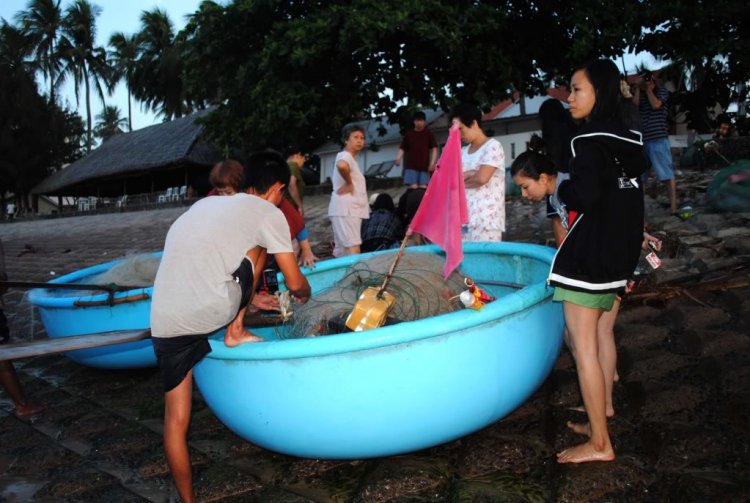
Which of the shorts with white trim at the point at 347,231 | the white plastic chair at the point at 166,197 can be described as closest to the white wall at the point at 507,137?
the white plastic chair at the point at 166,197

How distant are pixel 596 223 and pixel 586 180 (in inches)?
7.0

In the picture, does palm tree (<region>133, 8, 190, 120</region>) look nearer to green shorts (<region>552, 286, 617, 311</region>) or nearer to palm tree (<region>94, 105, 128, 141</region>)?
palm tree (<region>94, 105, 128, 141</region>)

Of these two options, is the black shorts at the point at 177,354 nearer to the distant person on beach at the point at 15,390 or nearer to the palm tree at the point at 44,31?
the distant person on beach at the point at 15,390

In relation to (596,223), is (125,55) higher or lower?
higher

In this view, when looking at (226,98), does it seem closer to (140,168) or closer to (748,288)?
(748,288)

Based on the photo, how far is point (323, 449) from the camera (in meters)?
2.44

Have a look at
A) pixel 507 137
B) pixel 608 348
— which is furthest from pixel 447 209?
pixel 507 137

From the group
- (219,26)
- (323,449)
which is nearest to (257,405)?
(323,449)

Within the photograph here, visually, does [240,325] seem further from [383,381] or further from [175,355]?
[383,381]

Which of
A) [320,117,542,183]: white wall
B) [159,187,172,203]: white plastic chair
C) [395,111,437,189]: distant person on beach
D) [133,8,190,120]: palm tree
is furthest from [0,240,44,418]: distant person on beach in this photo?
[133,8,190,120]: palm tree

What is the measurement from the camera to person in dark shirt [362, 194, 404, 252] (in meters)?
5.79

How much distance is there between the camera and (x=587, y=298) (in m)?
2.31

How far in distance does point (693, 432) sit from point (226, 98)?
11714 millimetres

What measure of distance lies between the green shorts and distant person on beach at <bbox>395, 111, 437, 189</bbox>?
608 cm
